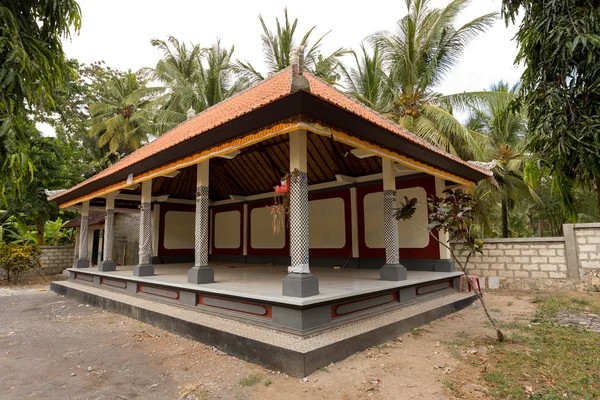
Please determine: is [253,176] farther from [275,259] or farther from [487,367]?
[487,367]

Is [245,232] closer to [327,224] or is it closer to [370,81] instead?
[327,224]

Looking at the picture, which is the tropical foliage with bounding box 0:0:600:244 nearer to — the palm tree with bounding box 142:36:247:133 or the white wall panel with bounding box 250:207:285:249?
the palm tree with bounding box 142:36:247:133

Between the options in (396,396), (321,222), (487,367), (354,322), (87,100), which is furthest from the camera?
(87,100)

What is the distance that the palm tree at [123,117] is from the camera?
2084 cm

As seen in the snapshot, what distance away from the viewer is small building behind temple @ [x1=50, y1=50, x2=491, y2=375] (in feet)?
15.4

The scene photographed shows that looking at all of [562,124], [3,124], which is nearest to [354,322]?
[562,124]

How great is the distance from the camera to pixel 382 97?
50.3 feet

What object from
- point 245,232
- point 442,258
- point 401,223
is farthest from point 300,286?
point 245,232

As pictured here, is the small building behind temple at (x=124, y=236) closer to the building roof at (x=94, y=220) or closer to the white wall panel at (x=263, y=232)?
the building roof at (x=94, y=220)

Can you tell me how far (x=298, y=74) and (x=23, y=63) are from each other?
280cm

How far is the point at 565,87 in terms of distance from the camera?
3559 mm

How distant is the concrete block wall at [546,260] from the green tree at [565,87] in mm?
5800

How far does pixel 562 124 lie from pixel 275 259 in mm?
9244

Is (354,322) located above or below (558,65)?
below
